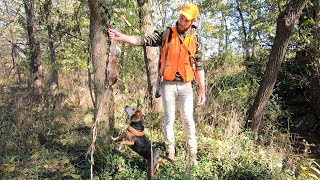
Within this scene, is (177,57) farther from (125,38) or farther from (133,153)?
(133,153)

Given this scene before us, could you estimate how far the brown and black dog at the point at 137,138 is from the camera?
124 inches

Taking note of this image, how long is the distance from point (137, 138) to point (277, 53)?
3454 millimetres

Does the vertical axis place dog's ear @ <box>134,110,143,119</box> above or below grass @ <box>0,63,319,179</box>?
above

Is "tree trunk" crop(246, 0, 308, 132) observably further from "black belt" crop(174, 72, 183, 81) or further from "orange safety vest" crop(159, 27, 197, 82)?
"black belt" crop(174, 72, 183, 81)

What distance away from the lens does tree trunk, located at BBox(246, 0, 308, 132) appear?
4.58 metres

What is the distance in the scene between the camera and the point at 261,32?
10250 mm

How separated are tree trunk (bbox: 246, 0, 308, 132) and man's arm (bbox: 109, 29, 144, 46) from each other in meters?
3.05

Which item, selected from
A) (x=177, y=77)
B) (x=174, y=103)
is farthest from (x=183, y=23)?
(x=174, y=103)

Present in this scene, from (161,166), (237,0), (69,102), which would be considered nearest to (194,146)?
(161,166)

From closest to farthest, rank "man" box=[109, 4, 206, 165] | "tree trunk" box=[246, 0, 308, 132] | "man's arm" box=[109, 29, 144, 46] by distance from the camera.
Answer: "man's arm" box=[109, 29, 144, 46] → "man" box=[109, 4, 206, 165] → "tree trunk" box=[246, 0, 308, 132]

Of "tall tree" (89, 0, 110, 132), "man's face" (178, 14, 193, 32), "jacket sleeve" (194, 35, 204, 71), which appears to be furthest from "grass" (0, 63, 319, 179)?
"man's face" (178, 14, 193, 32)

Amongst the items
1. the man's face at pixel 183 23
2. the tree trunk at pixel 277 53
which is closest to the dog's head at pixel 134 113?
the man's face at pixel 183 23

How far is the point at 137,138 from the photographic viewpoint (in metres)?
3.21

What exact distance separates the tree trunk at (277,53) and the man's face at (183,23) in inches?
A: 97.0
